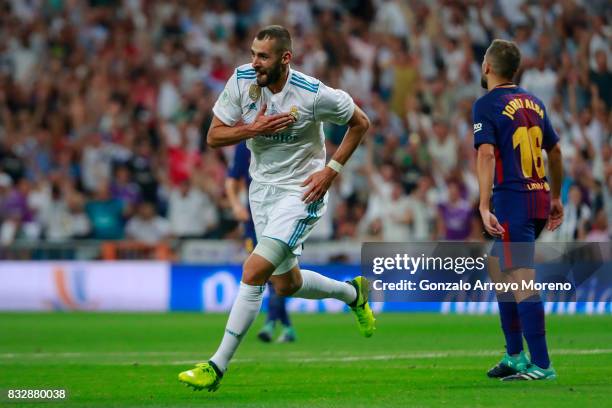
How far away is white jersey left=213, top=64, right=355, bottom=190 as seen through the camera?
29.0 ft

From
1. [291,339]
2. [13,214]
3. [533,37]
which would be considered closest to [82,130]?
[13,214]

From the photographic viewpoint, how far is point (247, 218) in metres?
13.3

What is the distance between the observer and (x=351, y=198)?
66.8ft

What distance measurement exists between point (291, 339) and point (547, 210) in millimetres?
5212

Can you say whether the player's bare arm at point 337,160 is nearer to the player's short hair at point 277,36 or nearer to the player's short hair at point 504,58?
the player's short hair at point 277,36

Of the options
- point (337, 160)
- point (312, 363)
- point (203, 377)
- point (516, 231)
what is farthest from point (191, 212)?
point (203, 377)

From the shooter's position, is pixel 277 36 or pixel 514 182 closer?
pixel 277 36

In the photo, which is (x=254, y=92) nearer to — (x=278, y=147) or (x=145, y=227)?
(x=278, y=147)

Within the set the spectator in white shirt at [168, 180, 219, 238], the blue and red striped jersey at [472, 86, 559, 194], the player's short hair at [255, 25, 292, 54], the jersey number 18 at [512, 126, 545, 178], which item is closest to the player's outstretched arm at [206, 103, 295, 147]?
the player's short hair at [255, 25, 292, 54]

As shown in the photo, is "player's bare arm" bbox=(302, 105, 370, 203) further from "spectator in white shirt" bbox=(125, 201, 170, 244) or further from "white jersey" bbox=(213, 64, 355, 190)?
"spectator in white shirt" bbox=(125, 201, 170, 244)

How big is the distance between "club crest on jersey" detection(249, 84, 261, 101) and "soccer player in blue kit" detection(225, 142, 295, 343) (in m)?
3.69

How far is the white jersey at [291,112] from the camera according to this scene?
8.83 metres

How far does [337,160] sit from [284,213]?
566mm

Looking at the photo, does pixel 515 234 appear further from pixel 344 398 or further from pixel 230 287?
pixel 230 287
